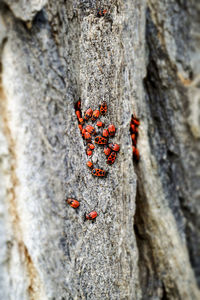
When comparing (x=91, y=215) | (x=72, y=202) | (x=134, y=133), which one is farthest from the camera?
(x=134, y=133)

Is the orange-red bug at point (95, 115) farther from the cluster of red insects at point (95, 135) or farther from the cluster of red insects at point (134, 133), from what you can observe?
the cluster of red insects at point (134, 133)

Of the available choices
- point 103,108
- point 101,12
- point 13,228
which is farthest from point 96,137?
point 101,12

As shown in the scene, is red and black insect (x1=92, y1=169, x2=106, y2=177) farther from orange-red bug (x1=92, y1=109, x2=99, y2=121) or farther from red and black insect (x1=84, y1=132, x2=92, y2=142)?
orange-red bug (x1=92, y1=109, x2=99, y2=121)

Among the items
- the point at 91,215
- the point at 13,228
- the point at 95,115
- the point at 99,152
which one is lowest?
the point at 91,215

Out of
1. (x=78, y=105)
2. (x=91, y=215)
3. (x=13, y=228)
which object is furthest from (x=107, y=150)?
(x=13, y=228)

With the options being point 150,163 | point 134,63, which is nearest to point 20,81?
point 134,63

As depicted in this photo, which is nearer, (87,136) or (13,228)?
(13,228)

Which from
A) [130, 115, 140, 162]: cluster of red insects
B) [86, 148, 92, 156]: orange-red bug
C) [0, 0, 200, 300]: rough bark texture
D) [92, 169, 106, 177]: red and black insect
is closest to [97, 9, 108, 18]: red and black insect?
[0, 0, 200, 300]: rough bark texture

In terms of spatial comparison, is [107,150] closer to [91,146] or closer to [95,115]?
[91,146]

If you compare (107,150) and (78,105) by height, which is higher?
(78,105)

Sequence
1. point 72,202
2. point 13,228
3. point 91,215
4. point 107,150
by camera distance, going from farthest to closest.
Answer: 1. point 107,150
2. point 91,215
3. point 72,202
4. point 13,228

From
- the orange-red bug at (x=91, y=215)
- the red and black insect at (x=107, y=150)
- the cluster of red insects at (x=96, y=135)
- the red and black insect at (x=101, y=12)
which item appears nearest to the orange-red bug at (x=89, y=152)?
the cluster of red insects at (x=96, y=135)
